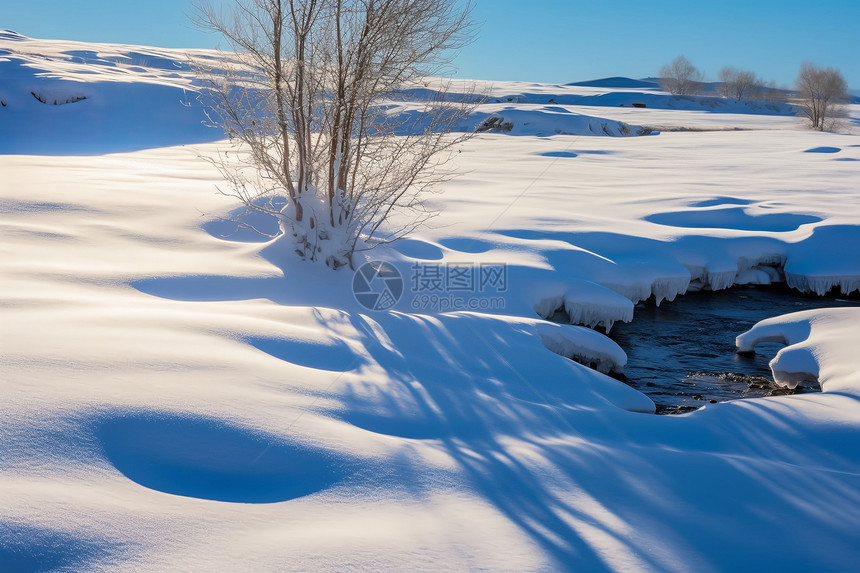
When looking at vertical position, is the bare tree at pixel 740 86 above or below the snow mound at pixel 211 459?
above

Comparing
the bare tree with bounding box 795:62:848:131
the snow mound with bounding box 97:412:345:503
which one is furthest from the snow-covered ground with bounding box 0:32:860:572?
the bare tree with bounding box 795:62:848:131

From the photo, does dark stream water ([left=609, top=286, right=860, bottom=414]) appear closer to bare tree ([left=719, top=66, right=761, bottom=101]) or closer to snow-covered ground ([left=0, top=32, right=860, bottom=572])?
snow-covered ground ([left=0, top=32, right=860, bottom=572])

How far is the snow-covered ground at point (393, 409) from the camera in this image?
2621 millimetres

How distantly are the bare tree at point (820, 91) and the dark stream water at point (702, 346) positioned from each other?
30521 millimetres

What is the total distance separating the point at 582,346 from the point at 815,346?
7.31ft

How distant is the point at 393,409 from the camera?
4.01m

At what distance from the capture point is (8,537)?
85.0 inches

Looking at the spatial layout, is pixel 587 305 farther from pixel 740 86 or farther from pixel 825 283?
pixel 740 86

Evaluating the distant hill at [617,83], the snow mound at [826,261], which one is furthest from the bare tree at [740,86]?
the snow mound at [826,261]

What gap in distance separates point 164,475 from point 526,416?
232 cm

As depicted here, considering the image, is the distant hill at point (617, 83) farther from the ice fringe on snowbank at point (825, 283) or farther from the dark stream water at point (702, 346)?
the dark stream water at point (702, 346)

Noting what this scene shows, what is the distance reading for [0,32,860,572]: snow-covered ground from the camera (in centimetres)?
262

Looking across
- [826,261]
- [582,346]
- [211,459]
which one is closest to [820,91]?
[826,261]

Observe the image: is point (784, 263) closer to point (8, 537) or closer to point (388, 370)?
point (388, 370)
